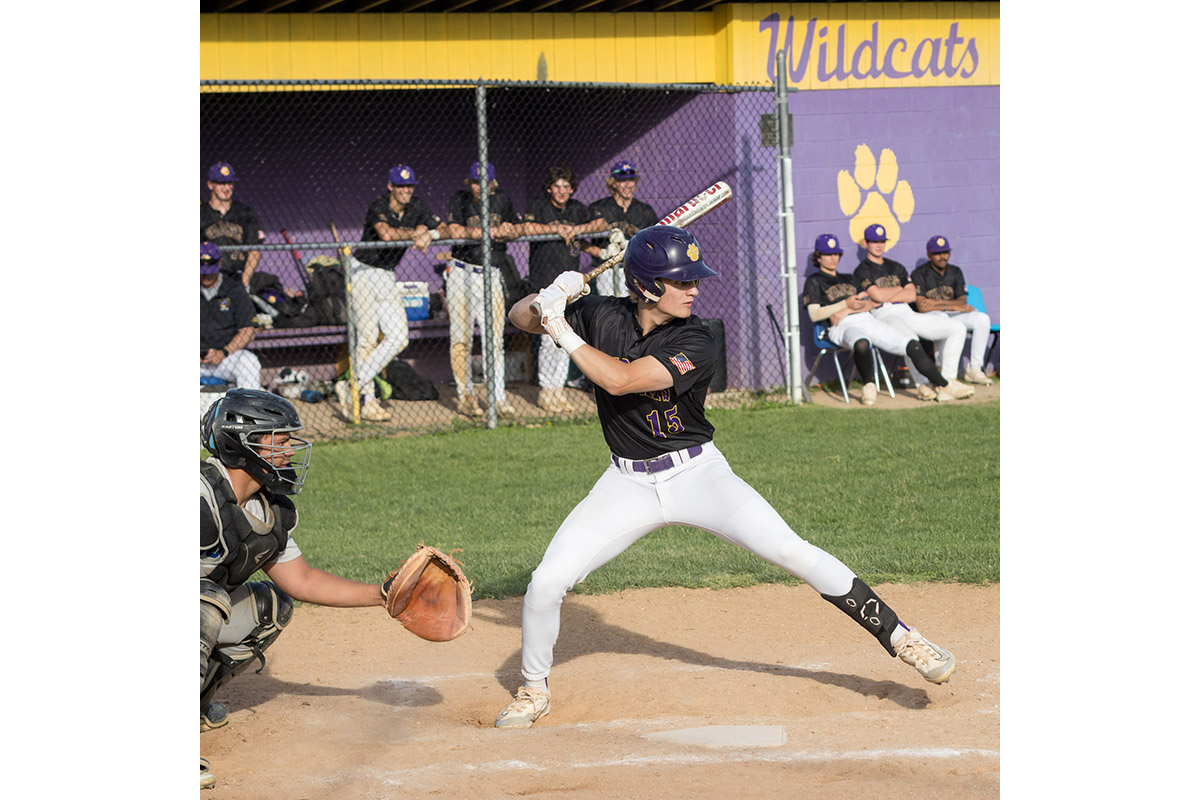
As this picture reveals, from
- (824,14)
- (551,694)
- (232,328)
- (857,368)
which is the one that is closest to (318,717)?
(551,694)

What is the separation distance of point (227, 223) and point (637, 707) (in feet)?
24.0

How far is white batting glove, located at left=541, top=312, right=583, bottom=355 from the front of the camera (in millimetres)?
Result: 4285

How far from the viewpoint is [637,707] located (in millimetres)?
4617

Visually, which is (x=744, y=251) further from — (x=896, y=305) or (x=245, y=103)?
(x=245, y=103)

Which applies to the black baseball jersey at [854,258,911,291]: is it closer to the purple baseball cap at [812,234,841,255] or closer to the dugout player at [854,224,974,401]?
the dugout player at [854,224,974,401]

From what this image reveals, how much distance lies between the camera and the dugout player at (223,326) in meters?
10.1

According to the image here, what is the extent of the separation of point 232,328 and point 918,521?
5784mm

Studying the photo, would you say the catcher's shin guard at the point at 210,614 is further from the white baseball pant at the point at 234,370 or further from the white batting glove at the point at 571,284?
the white baseball pant at the point at 234,370

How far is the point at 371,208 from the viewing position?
10539 millimetres

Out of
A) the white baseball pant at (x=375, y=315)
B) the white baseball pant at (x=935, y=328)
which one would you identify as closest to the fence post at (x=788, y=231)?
the white baseball pant at (x=935, y=328)

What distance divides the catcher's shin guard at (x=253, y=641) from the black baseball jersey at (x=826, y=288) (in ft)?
26.6

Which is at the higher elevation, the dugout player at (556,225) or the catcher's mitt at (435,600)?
the dugout player at (556,225)

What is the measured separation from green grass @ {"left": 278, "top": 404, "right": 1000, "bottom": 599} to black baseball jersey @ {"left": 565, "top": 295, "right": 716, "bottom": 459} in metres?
1.85

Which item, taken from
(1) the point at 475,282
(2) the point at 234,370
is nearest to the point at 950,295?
(1) the point at 475,282
